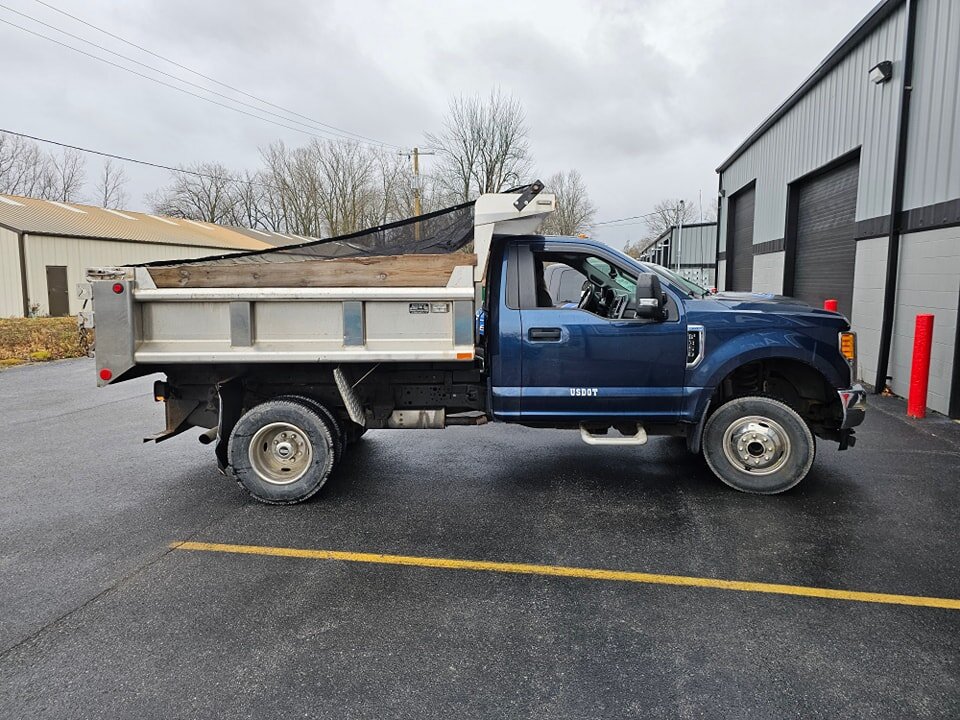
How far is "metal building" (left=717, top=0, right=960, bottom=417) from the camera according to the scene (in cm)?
831

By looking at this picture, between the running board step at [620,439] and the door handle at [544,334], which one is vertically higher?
the door handle at [544,334]

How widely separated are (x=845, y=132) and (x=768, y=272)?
5272 millimetres

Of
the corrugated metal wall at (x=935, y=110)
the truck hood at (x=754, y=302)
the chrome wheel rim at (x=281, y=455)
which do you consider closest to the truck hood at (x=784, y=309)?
the truck hood at (x=754, y=302)

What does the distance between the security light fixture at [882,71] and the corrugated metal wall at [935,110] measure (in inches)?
17.8

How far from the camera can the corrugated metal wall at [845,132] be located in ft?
32.2

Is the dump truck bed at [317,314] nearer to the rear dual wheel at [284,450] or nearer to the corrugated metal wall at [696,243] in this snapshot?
the rear dual wheel at [284,450]

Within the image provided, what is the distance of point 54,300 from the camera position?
2673 cm

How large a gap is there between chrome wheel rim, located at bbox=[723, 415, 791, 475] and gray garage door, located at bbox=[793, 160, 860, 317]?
300 inches

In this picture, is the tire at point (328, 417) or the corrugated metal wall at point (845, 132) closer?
the tire at point (328, 417)

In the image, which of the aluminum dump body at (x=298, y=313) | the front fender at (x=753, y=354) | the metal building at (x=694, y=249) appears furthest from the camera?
the metal building at (x=694, y=249)

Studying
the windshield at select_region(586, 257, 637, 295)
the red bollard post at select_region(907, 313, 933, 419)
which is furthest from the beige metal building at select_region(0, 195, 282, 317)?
the red bollard post at select_region(907, 313, 933, 419)

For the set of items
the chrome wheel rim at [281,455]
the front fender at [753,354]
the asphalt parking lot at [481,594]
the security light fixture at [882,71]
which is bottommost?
the asphalt parking lot at [481,594]

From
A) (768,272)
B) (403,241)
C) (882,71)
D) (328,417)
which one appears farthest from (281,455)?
(768,272)

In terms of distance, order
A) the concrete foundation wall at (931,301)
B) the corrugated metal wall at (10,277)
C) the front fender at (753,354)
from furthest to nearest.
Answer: the corrugated metal wall at (10,277) < the concrete foundation wall at (931,301) < the front fender at (753,354)
